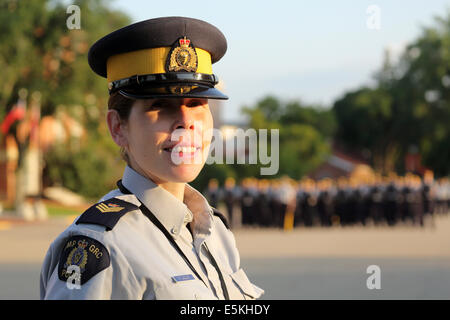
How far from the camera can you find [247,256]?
13.9 meters

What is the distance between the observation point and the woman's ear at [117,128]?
7.18 feet

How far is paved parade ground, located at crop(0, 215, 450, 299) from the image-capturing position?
9.08 metres

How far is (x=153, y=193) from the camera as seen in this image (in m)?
2.15

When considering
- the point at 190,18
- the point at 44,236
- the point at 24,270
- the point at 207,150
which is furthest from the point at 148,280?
Answer: the point at 44,236

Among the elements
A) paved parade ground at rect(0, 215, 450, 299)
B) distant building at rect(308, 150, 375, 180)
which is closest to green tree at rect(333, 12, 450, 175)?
distant building at rect(308, 150, 375, 180)

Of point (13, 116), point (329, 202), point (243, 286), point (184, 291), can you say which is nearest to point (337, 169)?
point (329, 202)

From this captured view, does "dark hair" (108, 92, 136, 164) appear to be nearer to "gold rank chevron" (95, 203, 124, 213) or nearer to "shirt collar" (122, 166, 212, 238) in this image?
"shirt collar" (122, 166, 212, 238)

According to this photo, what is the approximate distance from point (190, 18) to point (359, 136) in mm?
81207

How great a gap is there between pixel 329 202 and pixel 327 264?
45.0 feet

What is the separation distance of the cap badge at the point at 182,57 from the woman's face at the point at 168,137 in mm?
120

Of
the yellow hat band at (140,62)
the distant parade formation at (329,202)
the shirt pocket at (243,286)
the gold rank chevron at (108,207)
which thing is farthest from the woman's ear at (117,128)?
the distant parade formation at (329,202)

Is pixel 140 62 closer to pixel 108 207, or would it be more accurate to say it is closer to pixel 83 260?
pixel 108 207

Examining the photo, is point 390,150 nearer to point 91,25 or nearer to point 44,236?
point 91,25

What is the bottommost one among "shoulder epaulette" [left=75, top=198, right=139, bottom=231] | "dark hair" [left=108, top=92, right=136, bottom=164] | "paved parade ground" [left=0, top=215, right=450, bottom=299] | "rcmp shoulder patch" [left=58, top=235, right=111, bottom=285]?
"paved parade ground" [left=0, top=215, right=450, bottom=299]
